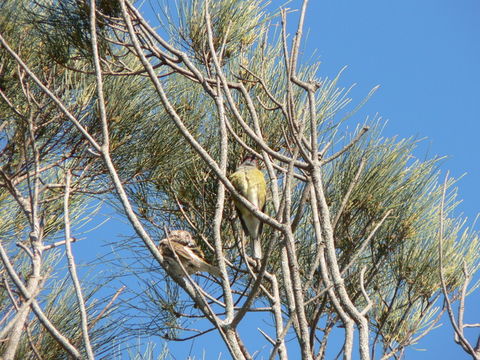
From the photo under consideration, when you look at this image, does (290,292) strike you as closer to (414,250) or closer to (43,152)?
(414,250)

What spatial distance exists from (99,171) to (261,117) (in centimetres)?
80

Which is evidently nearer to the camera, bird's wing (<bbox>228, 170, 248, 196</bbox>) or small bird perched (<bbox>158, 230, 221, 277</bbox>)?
small bird perched (<bbox>158, 230, 221, 277</bbox>)

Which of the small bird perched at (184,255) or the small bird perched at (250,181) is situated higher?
the small bird perched at (250,181)

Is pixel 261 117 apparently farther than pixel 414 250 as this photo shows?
No

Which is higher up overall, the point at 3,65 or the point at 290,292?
the point at 3,65

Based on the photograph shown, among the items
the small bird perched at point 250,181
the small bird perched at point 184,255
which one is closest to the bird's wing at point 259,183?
the small bird perched at point 250,181

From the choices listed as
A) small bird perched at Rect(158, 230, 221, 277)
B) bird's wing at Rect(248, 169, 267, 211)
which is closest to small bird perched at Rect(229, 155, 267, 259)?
bird's wing at Rect(248, 169, 267, 211)

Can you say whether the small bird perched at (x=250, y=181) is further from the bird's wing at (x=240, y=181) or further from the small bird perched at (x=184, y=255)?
the small bird perched at (x=184, y=255)

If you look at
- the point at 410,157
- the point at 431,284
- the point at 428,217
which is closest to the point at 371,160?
the point at 410,157

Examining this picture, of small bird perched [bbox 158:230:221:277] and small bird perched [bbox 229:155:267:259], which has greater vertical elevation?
small bird perched [bbox 229:155:267:259]

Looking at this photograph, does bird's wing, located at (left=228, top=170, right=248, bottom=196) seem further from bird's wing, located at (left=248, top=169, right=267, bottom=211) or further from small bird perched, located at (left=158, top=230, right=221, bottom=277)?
small bird perched, located at (left=158, top=230, right=221, bottom=277)

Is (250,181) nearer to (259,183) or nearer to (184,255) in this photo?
(259,183)

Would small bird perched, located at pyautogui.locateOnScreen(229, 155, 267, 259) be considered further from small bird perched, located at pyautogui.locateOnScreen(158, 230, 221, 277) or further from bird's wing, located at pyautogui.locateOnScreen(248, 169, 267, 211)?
small bird perched, located at pyautogui.locateOnScreen(158, 230, 221, 277)

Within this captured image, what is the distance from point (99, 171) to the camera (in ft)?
11.2
